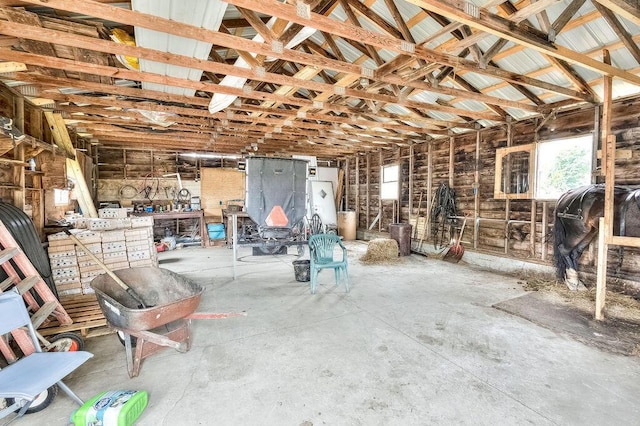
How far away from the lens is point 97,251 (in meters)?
4.19

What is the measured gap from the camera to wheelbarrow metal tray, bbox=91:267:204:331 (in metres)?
2.23

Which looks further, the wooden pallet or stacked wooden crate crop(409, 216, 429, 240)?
stacked wooden crate crop(409, 216, 429, 240)

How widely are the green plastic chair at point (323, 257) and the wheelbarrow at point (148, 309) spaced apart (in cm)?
192

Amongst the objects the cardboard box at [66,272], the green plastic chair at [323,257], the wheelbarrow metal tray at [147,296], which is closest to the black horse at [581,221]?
→ the green plastic chair at [323,257]

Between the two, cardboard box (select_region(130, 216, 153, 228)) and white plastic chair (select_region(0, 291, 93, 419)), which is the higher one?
cardboard box (select_region(130, 216, 153, 228))

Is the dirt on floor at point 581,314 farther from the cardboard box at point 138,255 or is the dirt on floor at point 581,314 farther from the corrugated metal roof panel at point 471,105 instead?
the cardboard box at point 138,255

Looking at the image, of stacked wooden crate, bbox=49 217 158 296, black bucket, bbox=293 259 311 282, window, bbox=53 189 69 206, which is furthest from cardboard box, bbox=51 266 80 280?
black bucket, bbox=293 259 311 282

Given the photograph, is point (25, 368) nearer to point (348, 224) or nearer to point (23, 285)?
point (23, 285)

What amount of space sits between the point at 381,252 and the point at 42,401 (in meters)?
→ 5.80

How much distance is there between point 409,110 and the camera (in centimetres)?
585

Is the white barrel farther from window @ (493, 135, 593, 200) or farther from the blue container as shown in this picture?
window @ (493, 135, 593, 200)

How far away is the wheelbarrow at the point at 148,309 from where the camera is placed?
2.24m

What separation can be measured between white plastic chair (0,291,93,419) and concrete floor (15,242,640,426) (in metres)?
0.39

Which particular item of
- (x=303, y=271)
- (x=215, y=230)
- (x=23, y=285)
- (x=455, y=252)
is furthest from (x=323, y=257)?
(x=215, y=230)
